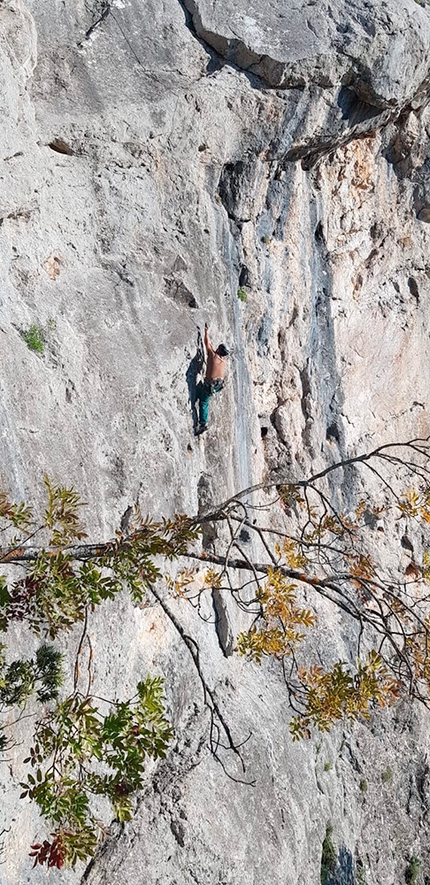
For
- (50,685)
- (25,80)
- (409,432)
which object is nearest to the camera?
(50,685)

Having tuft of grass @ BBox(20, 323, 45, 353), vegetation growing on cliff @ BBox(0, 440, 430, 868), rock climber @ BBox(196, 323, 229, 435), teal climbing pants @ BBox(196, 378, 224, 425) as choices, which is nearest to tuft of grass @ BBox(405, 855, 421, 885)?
rock climber @ BBox(196, 323, 229, 435)

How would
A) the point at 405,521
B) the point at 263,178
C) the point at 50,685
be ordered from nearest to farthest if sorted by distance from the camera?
the point at 50,685 → the point at 263,178 → the point at 405,521

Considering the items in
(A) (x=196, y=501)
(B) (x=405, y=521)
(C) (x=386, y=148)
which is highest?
(C) (x=386, y=148)

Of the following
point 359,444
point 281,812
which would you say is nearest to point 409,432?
point 359,444

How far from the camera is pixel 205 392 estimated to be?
10.6 metres

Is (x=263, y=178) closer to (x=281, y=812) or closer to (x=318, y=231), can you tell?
(x=318, y=231)

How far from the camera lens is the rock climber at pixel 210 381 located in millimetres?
10484

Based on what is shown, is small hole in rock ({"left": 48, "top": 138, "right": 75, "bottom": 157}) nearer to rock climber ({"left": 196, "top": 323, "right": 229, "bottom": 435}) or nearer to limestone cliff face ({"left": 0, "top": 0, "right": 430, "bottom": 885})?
limestone cliff face ({"left": 0, "top": 0, "right": 430, "bottom": 885})

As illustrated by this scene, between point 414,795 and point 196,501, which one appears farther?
point 414,795

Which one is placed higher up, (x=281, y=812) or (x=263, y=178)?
(x=263, y=178)

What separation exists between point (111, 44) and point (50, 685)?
26.3 ft

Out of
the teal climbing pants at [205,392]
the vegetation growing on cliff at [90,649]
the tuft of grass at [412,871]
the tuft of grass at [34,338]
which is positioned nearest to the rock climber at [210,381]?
the teal climbing pants at [205,392]

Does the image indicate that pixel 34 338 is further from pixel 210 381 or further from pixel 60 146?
pixel 60 146

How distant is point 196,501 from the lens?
10680mm
